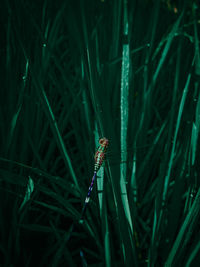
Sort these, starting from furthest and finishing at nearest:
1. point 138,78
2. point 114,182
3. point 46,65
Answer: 1. point 138,78
2. point 46,65
3. point 114,182

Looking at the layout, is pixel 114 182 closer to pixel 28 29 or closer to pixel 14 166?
pixel 14 166

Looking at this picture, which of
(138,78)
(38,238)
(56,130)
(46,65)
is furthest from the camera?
(138,78)

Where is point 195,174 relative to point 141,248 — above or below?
above

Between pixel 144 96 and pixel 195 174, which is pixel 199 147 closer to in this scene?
pixel 195 174

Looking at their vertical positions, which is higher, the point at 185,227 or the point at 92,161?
the point at 92,161

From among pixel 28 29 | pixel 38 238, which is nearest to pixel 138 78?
pixel 28 29

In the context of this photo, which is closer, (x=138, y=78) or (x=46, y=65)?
(x=46, y=65)

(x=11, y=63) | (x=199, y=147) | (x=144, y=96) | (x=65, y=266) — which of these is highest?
(x=11, y=63)

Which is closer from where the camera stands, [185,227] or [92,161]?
[185,227]
